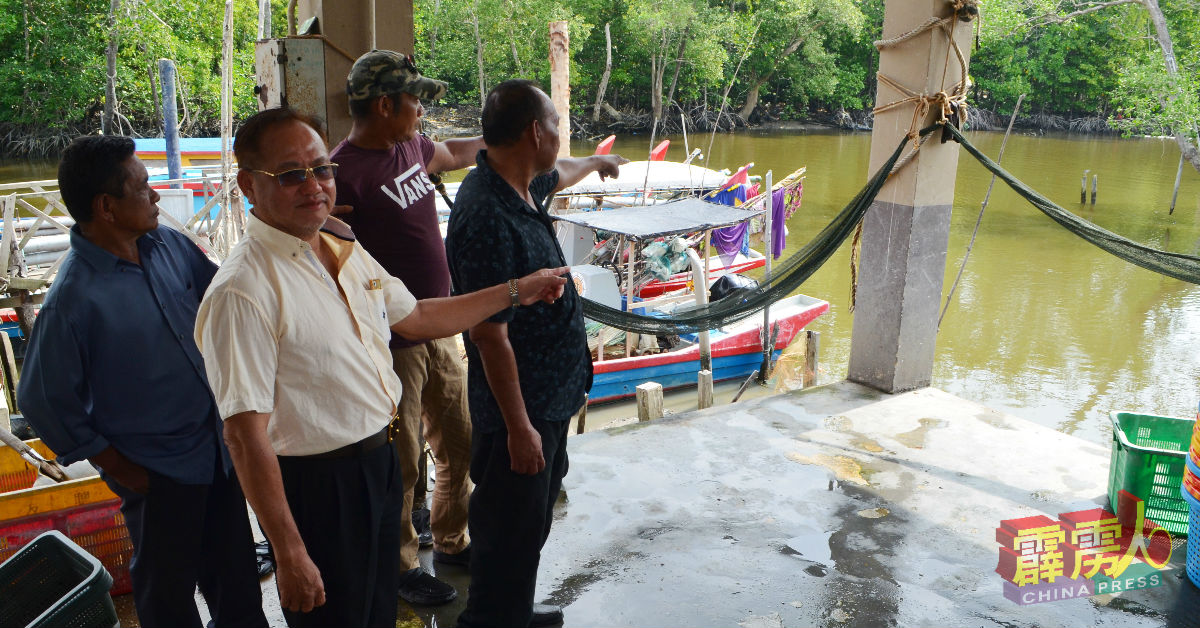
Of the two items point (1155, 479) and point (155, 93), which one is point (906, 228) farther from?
point (155, 93)

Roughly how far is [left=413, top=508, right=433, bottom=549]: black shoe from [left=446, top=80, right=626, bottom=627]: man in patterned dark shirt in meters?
0.78

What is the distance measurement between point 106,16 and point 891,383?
75.1 ft

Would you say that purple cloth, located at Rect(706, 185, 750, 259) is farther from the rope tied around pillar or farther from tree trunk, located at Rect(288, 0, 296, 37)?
tree trunk, located at Rect(288, 0, 296, 37)

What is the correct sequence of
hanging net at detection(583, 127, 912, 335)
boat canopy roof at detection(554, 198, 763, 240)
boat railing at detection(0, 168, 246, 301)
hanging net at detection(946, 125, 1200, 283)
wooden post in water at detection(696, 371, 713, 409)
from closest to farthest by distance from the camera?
hanging net at detection(946, 125, 1200, 283) → hanging net at detection(583, 127, 912, 335) → wooden post in water at detection(696, 371, 713, 409) → boat canopy roof at detection(554, 198, 763, 240) → boat railing at detection(0, 168, 246, 301)

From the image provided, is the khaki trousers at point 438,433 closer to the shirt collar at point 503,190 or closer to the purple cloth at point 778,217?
the shirt collar at point 503,190

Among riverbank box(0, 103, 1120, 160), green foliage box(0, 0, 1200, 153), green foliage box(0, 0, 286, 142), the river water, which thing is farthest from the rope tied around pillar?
riverbank box(0, 103, 1120, 160)

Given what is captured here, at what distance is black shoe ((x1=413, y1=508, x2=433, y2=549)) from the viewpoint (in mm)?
3213

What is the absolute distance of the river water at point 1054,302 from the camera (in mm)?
12133

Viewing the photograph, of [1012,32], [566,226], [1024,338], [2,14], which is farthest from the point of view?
[2,14]

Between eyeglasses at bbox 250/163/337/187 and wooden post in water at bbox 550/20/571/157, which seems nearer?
eyeglasses at bbox 250/163/337/187

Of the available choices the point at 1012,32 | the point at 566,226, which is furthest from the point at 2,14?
the point at 1012,32

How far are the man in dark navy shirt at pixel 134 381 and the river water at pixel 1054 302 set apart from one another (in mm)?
8333

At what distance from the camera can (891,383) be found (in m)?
4.67

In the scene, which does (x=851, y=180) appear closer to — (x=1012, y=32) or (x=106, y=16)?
(x=1012, y=32)
